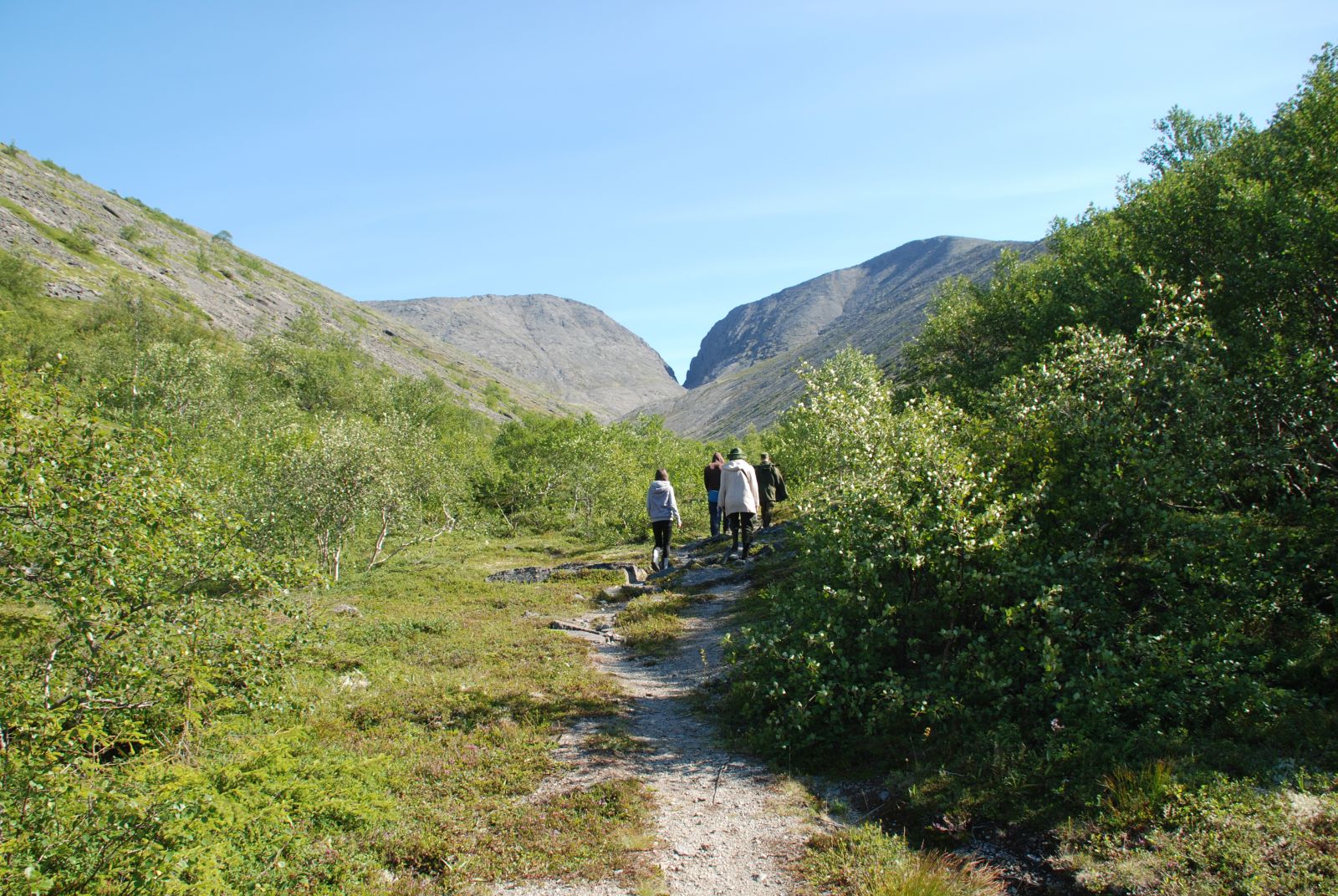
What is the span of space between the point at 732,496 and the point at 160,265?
119m

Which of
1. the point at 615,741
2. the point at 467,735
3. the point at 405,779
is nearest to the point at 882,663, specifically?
the point at 615,741

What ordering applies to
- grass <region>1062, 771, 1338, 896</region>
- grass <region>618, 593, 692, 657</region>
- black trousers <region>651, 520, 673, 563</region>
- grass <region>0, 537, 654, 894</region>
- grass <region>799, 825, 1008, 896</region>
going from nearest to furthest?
grass <region>1062, 771, 1338, 896</region> < grass <region>799, 825, 1008, 896</region> < grass <region>0, 537, 654, 894</region> < grass <region>618, 593, 692, 657</region> < black trousers <region>651, 520, 673, 563</region>

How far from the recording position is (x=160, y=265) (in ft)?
338

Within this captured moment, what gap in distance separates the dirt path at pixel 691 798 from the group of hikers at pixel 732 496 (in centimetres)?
761

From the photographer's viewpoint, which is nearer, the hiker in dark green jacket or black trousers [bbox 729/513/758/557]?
black trousers [bbox 729/513/758/557]

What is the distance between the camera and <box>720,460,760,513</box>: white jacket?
62.6 feet

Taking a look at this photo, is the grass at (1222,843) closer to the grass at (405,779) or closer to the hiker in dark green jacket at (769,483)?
the grass at (405,779)

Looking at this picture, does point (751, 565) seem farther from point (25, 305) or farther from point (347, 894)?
point (25, 305)

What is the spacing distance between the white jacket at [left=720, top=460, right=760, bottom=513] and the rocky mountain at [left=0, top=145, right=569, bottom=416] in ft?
287

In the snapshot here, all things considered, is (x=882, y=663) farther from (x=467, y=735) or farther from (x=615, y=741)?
(x=467, y=735)

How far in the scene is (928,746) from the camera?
7844 millimetres

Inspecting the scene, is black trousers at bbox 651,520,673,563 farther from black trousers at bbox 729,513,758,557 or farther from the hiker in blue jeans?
the hiker in blue jeans

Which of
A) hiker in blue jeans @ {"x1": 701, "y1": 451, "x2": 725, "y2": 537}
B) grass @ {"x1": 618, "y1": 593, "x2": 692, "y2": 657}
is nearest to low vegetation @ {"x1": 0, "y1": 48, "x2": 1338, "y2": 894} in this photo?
grass @ {"x1": 618, "y1": 593, "x2": 692, "y2": 657}

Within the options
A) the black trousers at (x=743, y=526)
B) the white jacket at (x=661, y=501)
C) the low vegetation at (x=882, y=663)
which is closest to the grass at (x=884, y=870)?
the low vegetation at (x=882, y=663)
